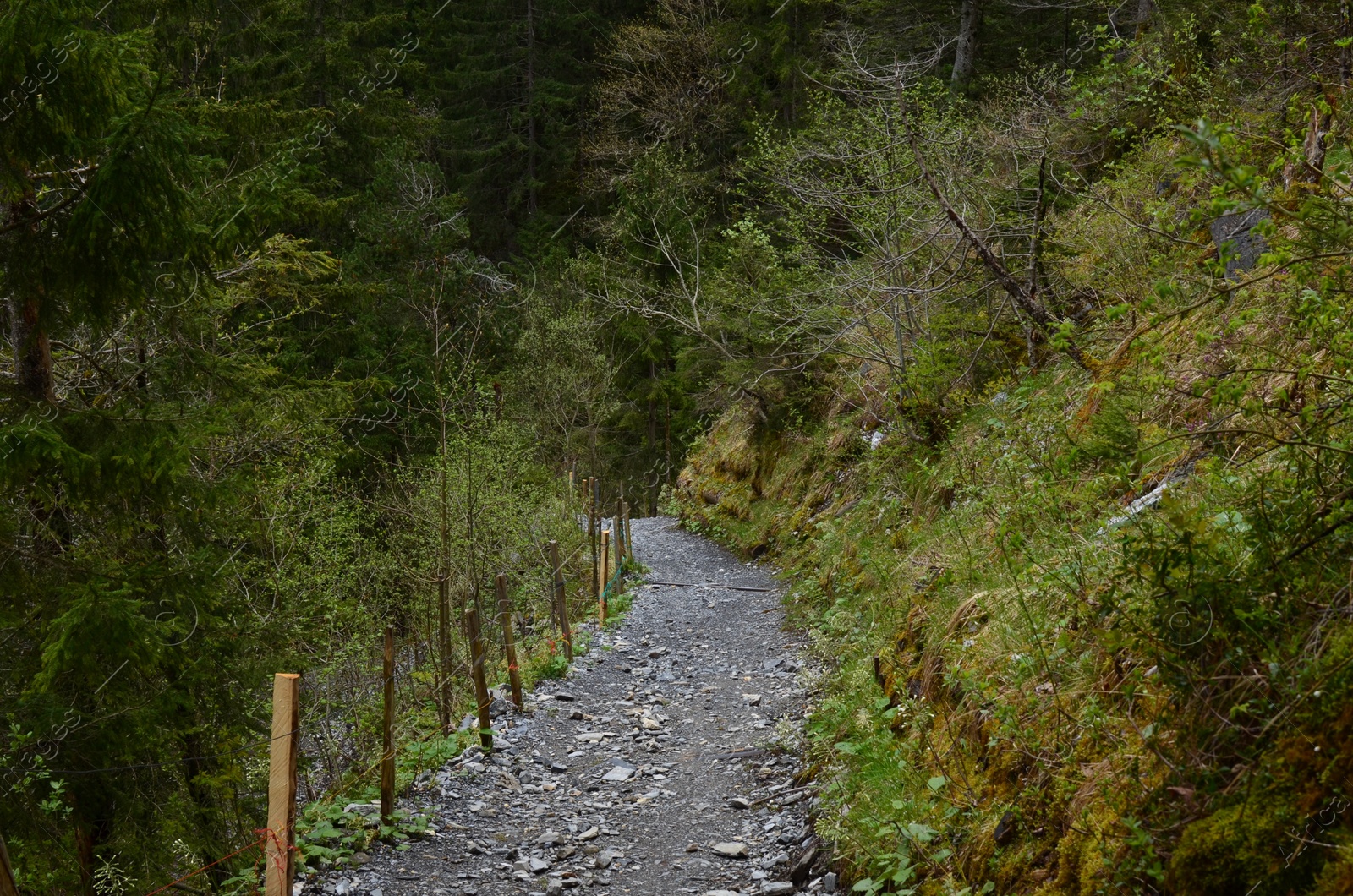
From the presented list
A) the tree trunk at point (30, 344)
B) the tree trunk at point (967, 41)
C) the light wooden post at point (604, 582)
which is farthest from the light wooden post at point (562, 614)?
the tree trunk at point (967, 41)

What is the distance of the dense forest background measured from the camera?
2645 mm

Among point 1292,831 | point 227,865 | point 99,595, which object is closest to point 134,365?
point 99,595

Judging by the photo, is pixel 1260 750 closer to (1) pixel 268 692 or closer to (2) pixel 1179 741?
(2) pixel 1179 741

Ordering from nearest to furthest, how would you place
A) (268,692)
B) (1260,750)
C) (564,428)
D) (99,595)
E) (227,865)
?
(1260,750) < (99,595) < (227,865) < (268,692) < (564,428)

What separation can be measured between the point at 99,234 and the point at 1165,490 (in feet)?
21.3

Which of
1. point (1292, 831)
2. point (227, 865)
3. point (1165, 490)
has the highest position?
point (1165, 490)

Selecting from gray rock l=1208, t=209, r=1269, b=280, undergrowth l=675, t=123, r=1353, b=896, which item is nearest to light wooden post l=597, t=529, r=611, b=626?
undergrowth l=675, t=123, r=1353, b=896

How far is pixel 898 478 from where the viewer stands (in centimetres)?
1099

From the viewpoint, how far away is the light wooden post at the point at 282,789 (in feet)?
13.9

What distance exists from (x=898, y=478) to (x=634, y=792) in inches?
228

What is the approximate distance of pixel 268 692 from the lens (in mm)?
8711

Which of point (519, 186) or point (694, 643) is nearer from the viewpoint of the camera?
point (694, 643)

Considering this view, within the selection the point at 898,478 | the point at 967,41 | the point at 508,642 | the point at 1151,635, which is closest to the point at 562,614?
the point at 508,642

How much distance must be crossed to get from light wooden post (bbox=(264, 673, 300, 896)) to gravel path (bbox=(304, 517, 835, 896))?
2.93 ft
